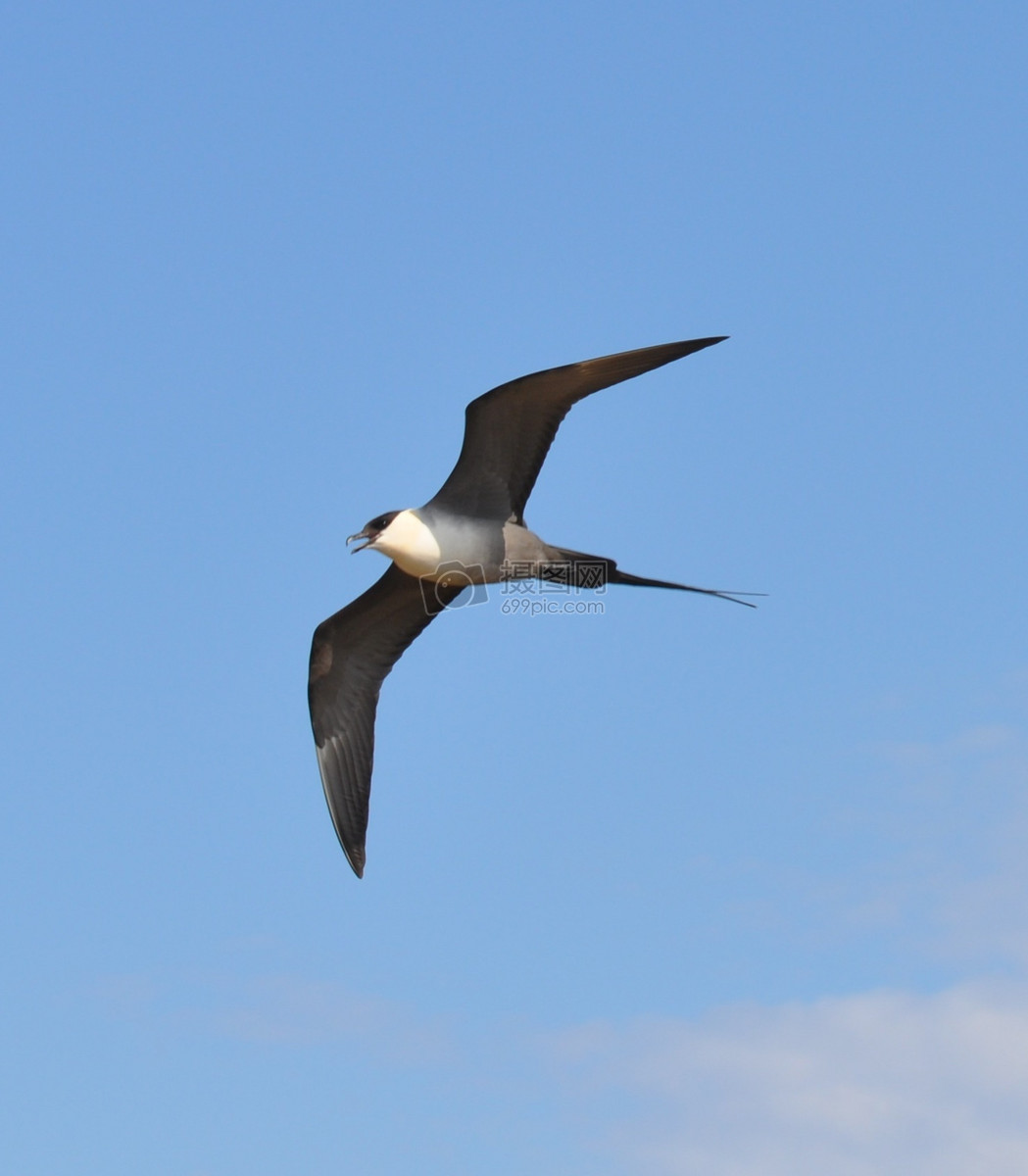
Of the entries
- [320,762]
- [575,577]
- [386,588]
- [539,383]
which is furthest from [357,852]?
[539,383]

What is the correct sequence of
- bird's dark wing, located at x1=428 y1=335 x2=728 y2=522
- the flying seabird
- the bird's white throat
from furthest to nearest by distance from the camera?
the bird's white throat, the flying seabird, bird's dark wing, located at x1=428 y1=335 x2=728 y2=522

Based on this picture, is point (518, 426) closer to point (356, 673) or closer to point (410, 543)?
point (410, 543)

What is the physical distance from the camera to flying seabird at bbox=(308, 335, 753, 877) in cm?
1263

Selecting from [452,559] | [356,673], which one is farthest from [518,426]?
[356,673]

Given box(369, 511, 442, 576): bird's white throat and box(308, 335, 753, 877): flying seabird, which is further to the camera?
box(369, 511, 442, 576): bird's white throat

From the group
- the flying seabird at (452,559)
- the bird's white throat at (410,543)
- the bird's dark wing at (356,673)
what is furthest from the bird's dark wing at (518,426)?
Result: the bird's dark wing at (356,673)

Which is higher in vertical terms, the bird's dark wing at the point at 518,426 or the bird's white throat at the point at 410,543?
the bird's dark wing at the point at 518,426

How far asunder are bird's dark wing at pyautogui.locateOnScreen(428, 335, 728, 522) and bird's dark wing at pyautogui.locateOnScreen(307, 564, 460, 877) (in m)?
1.44

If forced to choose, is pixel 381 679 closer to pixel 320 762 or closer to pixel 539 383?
pixel 320 762

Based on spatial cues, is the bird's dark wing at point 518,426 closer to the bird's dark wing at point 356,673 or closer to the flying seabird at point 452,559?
the flying seabird at point 452,559

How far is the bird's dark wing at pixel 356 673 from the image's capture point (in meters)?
14.6

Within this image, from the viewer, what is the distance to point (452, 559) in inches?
526

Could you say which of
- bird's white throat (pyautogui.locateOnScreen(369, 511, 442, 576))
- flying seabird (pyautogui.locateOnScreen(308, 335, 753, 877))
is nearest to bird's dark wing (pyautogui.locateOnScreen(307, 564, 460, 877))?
flying seabird (pyautogui.locateOnScreen(308, 335, 753, 877))

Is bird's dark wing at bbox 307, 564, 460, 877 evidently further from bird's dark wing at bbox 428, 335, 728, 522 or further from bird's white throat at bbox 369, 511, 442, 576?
bird's dark wing at bbox 428, 335, 728, 522
